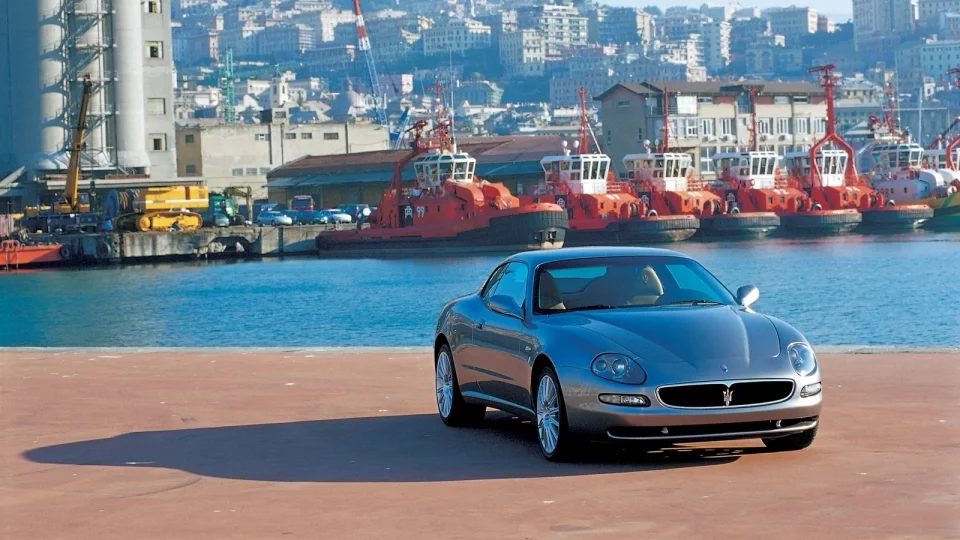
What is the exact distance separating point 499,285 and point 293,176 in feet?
358

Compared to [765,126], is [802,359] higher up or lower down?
lower down

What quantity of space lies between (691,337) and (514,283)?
5.92 ft

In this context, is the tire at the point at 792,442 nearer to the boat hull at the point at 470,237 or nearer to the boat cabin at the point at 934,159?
the boat hull at the point at 470,237

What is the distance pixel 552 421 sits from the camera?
9195 millimetres

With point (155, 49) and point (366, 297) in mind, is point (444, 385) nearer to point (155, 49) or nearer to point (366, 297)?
point (366, 297)

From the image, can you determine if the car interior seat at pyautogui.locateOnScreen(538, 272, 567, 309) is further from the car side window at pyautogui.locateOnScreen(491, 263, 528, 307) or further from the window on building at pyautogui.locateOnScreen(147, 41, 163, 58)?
the window on building at pyautogui.locateOnScreen(147, 41, 163, 58)

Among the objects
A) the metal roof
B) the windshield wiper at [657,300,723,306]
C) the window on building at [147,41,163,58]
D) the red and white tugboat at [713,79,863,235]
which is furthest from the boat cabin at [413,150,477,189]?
the windshield wiper at [657,300,723,306]

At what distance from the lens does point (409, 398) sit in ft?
41.7

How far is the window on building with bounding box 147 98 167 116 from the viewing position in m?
99.1

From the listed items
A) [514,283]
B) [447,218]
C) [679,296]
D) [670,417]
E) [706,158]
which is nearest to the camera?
[670,417]

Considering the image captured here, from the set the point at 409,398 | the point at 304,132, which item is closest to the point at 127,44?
the point at 304,132

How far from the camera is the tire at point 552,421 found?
9.02 metres

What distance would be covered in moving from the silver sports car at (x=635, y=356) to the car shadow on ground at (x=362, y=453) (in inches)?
9.7

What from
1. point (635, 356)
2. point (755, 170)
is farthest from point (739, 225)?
point (635, 356)
